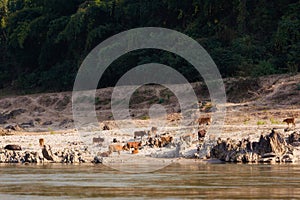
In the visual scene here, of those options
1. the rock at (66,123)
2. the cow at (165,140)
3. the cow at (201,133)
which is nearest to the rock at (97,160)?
the cow at (165,140)

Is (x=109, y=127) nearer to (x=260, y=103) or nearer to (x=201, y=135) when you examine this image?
(x=260, y=103)

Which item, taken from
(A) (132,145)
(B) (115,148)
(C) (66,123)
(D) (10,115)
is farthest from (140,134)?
(D) (10,115)

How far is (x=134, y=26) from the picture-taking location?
47.3 meters

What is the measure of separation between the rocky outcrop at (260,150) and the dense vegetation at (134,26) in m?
17.7

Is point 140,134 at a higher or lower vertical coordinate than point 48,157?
higher

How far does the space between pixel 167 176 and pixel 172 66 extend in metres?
23.8

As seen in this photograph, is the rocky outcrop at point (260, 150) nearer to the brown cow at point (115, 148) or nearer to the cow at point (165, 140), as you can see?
the cow at point (165, 140)

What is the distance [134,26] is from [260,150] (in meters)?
29.2

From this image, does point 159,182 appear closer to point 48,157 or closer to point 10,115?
point 48,157

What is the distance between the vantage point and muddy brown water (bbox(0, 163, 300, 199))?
508 inches

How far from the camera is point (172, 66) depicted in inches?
1565

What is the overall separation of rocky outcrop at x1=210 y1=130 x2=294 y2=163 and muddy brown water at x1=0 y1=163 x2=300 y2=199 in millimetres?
638

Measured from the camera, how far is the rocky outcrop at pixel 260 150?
18.6 m

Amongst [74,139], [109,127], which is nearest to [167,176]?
[74,139]
